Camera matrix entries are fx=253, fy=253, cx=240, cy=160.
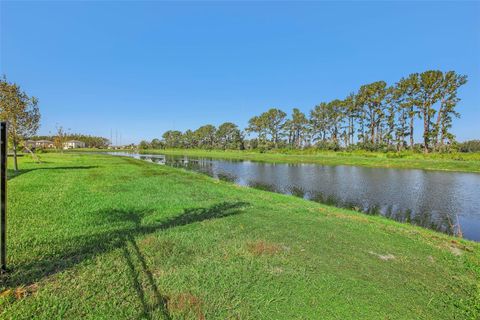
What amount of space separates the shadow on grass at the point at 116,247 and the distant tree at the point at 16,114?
49.9ft

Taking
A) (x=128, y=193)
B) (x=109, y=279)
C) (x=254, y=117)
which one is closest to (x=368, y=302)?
(x=109, y=279)

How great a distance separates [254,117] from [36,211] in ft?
303

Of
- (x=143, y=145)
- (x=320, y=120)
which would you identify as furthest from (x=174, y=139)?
(x=320, y=120)

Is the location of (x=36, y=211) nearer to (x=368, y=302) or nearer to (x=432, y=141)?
(x=368, y=302)

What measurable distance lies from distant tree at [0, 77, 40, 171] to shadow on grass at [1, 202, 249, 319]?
15203 mm

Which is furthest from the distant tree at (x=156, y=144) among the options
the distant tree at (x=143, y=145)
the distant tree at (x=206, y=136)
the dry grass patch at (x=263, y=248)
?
the dry grass patch at (x=263, y=248)

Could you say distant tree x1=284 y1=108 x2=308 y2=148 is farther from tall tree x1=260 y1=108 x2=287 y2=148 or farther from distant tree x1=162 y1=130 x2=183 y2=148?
distant tree x1=162 y1=130 x2=183 y2=148

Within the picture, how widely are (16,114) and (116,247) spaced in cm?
1987

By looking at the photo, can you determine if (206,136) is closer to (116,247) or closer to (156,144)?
(156,144)

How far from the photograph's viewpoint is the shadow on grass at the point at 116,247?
11.3 ft

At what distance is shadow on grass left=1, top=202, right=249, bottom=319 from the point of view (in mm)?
3433

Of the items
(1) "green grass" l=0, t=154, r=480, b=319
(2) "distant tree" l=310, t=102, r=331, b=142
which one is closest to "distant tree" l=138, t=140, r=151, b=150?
(2) "distant tree" l=310, t=102, r=331, b=142

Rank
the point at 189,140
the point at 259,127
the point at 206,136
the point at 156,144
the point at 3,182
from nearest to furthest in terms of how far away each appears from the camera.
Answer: the point at 3,182 < the point at 259,127 < the point at 206,136 < the point at 189,140 < the point at 156,144

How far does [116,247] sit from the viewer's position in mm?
4754
